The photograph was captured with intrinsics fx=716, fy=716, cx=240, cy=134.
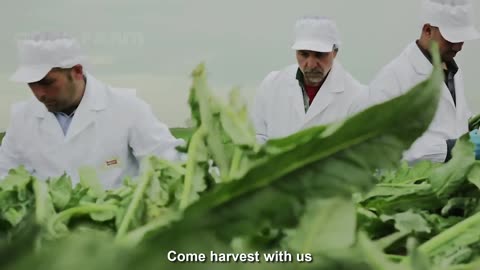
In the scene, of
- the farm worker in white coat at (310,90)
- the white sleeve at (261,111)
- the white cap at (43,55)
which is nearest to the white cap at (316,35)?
the farm worker in white coat at (310,90)

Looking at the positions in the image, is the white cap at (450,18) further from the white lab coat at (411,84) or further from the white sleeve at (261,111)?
the white sleeve at (261,111)

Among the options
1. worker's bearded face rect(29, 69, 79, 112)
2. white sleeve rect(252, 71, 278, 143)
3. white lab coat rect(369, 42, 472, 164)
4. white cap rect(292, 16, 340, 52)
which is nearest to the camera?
worker's bearded face rect(29, 69, 79, 112)

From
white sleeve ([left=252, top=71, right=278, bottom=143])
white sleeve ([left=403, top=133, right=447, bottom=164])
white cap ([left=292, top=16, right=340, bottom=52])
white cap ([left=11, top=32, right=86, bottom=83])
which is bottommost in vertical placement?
white sleeve ([left=403, top=133, right=447, bottom=164])

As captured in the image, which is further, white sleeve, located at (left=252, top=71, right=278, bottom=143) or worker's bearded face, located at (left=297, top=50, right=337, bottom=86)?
white sleeve, located at (left=252, top=71, right=278, bottom=143)

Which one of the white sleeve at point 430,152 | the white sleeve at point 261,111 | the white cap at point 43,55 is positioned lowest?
the white sleeve at point 430,152

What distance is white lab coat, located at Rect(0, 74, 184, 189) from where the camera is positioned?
5.50 feet

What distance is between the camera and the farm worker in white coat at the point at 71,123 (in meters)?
1.67

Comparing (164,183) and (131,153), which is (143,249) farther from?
(131,153)

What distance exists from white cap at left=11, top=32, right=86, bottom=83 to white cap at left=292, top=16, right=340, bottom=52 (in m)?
0.63

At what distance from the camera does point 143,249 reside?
0.35 ft

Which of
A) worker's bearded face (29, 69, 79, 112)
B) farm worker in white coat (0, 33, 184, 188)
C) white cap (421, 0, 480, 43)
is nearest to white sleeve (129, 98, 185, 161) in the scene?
farm worker in white coat (0, 33, 184, 188)

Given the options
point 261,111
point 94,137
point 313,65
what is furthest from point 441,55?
point 94,137

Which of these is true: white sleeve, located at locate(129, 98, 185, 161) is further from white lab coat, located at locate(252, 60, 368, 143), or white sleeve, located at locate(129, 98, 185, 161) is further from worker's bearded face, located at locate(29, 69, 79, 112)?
white lab coat, located at locate(252, 60, 368, 143)

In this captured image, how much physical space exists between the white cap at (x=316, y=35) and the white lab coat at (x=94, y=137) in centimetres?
52
